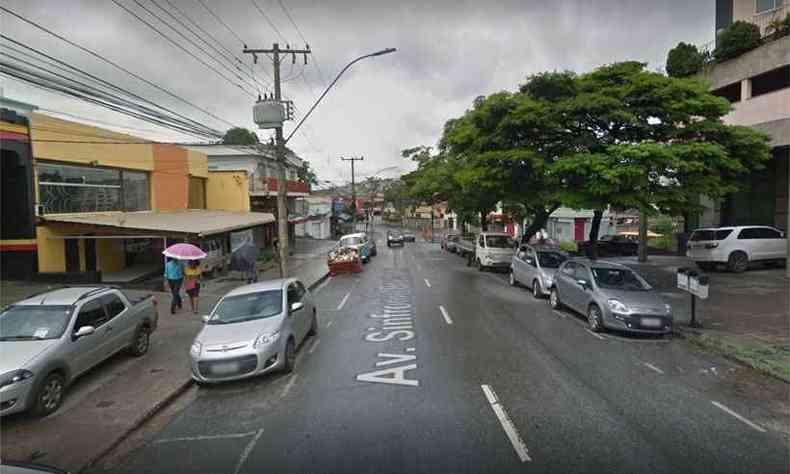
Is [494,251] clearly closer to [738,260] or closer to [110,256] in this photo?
[738,260]

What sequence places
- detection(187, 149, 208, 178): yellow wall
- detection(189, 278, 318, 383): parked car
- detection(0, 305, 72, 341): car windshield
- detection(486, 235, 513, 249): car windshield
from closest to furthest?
detection(0, 305, 72, 341): car windshield < detection(189, 278, 318, 383): parked car < detection(486, 235, 513, 249): car windshield < detection(187, 149, 208, 178): yellow wall

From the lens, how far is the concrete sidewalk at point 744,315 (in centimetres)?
847

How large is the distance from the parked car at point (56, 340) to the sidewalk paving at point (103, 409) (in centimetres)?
33

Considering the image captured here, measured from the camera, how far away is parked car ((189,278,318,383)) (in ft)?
24.0

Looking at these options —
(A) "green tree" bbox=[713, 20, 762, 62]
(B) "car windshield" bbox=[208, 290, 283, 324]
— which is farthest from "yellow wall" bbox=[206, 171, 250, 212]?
(A) "green tree" bbox=[713, 20, 762, 62]

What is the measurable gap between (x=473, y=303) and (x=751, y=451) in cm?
920

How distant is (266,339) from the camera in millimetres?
7586

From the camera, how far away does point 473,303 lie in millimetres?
14125

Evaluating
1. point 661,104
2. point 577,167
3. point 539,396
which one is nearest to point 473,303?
point 577,167

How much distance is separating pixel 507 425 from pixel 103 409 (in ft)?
19.1

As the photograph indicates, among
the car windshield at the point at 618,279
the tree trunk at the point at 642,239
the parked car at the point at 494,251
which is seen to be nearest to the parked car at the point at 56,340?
the car windshield at the point at 618,279

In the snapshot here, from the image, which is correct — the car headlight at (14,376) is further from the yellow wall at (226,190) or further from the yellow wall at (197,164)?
the yellow wall at (226,190)

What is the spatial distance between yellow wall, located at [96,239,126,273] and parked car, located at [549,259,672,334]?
17.7 m

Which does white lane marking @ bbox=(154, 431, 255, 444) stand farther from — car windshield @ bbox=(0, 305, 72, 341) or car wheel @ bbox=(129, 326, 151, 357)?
car wheel @ bbox=(129, 326, 151, 357)
